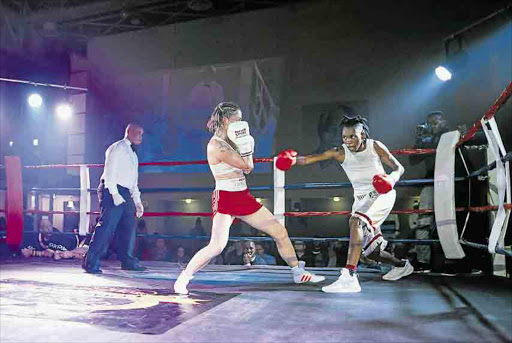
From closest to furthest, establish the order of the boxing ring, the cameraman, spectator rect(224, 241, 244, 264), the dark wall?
the boxing ring → the cameraman → spectator rect(224, 241, 244, 264) → the dark wall

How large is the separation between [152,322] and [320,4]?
6.88 meters

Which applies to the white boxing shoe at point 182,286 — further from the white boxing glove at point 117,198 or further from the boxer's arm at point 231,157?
the white boxing glove at point 117,198

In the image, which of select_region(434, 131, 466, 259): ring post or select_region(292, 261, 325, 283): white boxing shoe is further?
select_region(434, 131, 466, 259): ring post

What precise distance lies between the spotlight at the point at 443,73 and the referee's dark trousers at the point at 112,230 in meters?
5.04

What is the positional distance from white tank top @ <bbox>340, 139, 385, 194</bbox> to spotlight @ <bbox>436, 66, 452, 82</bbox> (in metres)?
4.21

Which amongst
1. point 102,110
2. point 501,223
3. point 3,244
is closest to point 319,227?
point 102,110

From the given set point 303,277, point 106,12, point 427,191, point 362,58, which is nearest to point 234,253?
point 427,191

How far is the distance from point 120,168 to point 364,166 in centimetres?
202

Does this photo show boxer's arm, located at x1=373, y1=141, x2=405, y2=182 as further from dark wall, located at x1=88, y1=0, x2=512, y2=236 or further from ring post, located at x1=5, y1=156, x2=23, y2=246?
dark wall, located at x1=88, y1=0, x2=512, y2=236

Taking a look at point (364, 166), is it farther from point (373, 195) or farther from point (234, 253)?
point (234, 253)

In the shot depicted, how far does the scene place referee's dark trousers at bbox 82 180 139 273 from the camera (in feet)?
10.9

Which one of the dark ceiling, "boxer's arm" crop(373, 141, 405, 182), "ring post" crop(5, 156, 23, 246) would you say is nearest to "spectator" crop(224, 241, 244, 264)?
"ring post" crop(5, 156, 23, 246)

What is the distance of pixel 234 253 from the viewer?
5.52 metres

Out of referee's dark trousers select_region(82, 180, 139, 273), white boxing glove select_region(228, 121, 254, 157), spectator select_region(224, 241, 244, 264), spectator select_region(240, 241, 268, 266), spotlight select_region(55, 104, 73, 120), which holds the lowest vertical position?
spectator select_region(224, 241, 244, 264)
